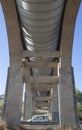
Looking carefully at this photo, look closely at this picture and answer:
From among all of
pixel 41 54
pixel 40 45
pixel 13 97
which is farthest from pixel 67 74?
pixel 13 97

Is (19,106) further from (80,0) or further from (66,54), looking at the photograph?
(80,0)

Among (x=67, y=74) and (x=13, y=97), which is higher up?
(x=67, y=74)

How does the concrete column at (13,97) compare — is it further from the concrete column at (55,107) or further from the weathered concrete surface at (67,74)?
Answer: the concrete column at (55,107)

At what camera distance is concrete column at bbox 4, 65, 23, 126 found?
71.1 feet

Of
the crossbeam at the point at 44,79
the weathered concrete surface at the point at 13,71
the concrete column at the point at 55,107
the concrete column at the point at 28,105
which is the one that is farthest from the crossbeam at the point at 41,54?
the concrete column at the point at 28,105

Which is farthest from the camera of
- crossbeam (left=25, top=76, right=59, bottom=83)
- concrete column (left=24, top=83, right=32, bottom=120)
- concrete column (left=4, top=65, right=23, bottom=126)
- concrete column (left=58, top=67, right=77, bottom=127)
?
concrete column (left=24, top=83, right=32, bottom=120)

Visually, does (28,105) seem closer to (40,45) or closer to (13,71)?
(13,71)

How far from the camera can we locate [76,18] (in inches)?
821

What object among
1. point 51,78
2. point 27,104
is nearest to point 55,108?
point 27,104

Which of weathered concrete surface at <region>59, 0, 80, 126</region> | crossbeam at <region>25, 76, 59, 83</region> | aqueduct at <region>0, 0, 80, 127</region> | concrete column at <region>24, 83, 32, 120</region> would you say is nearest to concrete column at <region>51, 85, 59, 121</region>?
concrete column at <region>24, 83, 32, 120</region>

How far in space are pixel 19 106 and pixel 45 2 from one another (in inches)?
452

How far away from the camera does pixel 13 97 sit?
22.6 metres

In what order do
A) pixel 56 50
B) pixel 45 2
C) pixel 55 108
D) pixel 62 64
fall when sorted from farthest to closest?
pixel 55 108
pixel 56 50
pixel 62 64
pixel 45 2

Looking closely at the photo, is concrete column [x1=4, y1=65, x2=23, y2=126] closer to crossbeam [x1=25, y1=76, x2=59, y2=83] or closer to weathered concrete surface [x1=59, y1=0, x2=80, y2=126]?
crossbeam [x1=25, y1=76, x2=59, y2=83]
